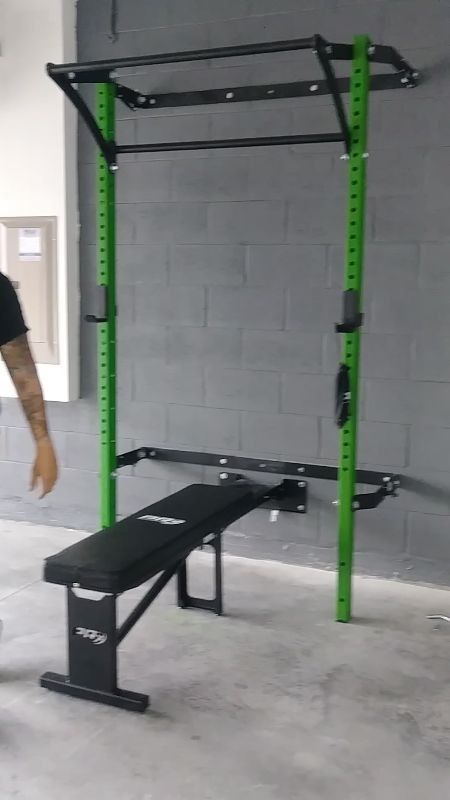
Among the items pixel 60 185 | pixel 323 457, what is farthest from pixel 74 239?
pixel 323 457

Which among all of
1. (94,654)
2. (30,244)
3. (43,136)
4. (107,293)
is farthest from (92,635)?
(43,136)

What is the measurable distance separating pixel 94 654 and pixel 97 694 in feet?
0.42

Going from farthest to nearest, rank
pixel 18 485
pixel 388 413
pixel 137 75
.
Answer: pixel 18 485 < pixel 137 75 < pixel 388 413

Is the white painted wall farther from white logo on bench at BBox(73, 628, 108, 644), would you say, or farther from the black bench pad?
white logo on bench at BBox(73, 628, 108, 644)

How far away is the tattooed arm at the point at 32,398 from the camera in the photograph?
2.68 metres

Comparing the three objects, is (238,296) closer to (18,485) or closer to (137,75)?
(137,75)

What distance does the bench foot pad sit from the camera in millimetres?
2566

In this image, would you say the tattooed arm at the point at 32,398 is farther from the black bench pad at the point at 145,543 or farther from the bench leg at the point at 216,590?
the bench leg at the point at 216,590

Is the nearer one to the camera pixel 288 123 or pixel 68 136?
pixel 288 123

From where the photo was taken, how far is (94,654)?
2611 mm

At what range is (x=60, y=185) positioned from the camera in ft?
13.1

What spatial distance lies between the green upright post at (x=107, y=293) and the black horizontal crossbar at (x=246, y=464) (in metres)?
0.16

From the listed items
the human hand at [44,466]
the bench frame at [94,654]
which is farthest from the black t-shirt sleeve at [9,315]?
the bench frame at [94,654]

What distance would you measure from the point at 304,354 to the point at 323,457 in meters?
0.47
